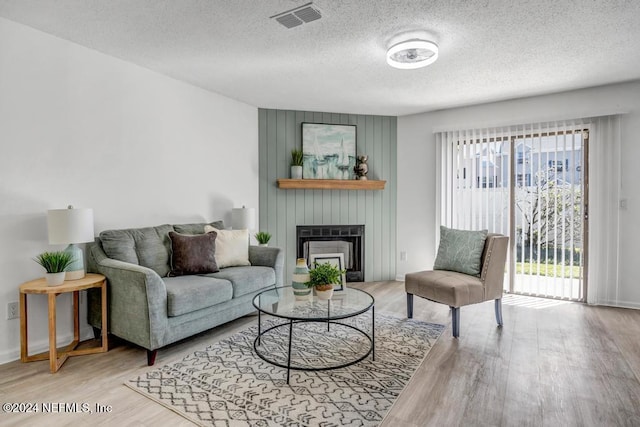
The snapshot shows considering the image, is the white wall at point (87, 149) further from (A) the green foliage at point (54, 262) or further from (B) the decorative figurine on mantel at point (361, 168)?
(B) the decorative figurine on mantel at point (361, 168)

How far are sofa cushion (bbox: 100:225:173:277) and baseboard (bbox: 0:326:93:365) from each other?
707 millimetres

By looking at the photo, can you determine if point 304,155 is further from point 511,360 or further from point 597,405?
point 597,405

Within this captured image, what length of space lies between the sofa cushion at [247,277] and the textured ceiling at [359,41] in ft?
6.34

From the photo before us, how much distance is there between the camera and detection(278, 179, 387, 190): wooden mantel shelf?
4.64m

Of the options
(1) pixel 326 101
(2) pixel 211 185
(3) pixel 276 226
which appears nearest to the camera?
(2) pixel 211 185

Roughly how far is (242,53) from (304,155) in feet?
6.25

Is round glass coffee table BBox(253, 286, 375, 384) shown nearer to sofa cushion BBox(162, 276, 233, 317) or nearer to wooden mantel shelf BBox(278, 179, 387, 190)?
sofa cushion BBox(162, 276, 233, 317)

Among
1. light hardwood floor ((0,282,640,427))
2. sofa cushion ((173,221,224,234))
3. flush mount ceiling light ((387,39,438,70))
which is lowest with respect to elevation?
light hardwood floor ((0,282,640,427))

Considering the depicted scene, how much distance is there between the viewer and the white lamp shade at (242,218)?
13.4 ft

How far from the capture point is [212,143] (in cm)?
416

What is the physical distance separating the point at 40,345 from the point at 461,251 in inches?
142

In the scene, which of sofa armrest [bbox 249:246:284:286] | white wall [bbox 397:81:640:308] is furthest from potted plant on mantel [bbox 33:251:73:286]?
white wall [bbox 397:81:640:308]

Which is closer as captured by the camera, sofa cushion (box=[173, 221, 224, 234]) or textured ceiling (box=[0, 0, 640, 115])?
textured ceiling (box=[0, 0, 640, 115])

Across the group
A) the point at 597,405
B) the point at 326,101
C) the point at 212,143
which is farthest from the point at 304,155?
the point at 597,405
